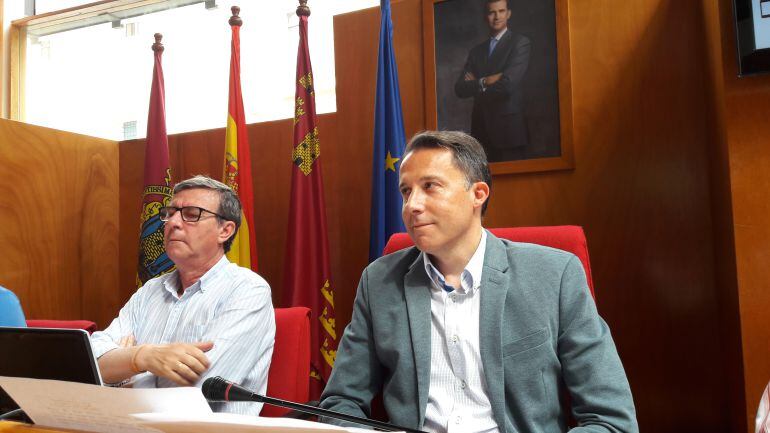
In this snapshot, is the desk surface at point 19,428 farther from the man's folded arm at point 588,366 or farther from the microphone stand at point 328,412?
the man's folded arm at point 588,366

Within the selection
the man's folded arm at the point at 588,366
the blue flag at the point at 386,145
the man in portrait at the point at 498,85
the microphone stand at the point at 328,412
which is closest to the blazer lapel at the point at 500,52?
the man in portrait at the point at 498,85

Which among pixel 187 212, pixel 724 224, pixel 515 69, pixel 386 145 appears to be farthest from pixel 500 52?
pixel 187 212

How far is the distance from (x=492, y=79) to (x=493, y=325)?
1768mm

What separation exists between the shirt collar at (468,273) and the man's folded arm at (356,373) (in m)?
0.18

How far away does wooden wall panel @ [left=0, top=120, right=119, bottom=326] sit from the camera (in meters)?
3.29

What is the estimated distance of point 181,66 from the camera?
4.34 metres

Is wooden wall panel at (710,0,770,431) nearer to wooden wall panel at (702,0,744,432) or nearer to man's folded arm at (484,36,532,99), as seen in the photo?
wooden wall panel at (702,0,744,432)

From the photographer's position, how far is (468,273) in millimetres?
1496

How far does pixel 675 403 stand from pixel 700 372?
17 centimetres

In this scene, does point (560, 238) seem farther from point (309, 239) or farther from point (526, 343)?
point (309, 239)

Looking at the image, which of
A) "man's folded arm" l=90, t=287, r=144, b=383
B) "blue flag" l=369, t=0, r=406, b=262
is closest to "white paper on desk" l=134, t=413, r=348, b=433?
"man's folded arm" l=90, t=287, r=144, b=383

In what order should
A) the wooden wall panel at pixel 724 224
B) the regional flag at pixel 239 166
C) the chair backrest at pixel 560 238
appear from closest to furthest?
1. the chair backrest at pixel 560 238
2. the wooden wall panel at pixel 724 224
3. the regional flag at pixel 239 166

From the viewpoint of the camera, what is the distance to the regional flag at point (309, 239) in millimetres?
2895

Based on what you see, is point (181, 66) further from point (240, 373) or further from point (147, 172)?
point (240, 373)
